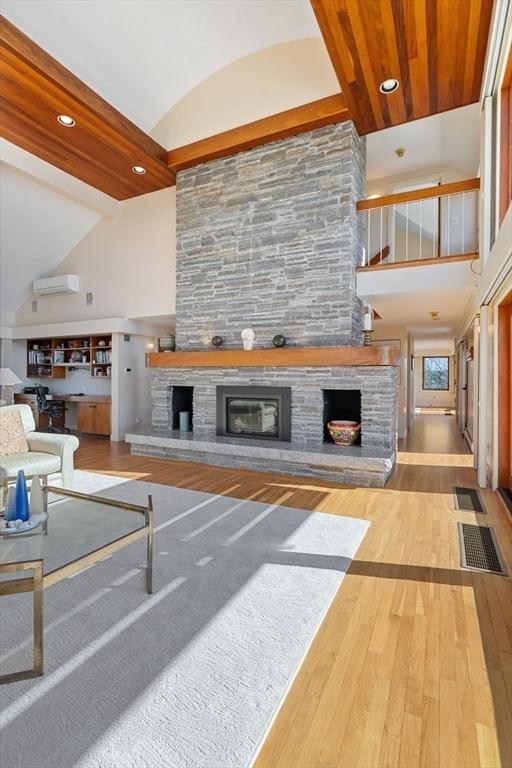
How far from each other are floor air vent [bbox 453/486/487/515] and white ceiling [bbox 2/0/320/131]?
5.77 m

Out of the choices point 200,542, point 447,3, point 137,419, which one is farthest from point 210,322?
point 447,3

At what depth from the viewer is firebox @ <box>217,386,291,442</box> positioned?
523cm

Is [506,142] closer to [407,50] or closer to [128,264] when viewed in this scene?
[407,50]

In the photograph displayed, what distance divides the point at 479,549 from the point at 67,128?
6384 millimetres

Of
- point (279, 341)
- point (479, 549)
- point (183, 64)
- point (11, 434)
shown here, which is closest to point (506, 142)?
point (279, 341)

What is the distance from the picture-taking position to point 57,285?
7859 millimetres

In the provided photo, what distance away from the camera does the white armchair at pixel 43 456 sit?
3508mm

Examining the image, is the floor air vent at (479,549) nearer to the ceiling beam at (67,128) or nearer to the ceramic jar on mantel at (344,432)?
the ceramic jar on mantel at (344,432)

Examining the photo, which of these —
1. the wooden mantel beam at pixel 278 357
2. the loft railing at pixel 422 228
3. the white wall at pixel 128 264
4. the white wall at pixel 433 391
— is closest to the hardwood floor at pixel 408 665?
the wooden mantel beam at pixel 278 357

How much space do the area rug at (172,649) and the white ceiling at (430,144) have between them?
18.8ft

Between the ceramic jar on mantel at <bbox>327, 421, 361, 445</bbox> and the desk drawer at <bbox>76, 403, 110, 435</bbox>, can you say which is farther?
the desk drawer at <bbox>76, 403, 110, 435</bbox>

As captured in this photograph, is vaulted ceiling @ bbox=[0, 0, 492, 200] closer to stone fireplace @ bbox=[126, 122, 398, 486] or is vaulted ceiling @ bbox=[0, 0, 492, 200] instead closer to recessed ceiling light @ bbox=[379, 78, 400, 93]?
recessed ceiling light @ bbox=[379, 78, 400, 93]

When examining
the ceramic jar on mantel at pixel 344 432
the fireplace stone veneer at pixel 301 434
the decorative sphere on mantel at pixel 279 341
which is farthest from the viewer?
the decorative sphere on mantel at pixel 279 341

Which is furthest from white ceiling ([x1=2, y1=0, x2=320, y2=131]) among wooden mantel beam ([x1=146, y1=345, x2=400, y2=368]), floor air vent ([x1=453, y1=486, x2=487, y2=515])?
floor air vent ([x1=453, y1=486, x2=487, y2=515])
